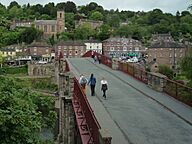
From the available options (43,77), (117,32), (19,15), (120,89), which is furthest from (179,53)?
(19,15)

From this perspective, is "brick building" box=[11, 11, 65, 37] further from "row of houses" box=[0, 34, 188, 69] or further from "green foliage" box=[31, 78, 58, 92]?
"green foliage" box=[31, 78, 58, 92]

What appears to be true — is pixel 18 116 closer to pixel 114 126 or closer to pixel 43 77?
pixel 114 126

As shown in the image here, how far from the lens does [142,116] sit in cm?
1551

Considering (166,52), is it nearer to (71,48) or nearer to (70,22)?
(71,48)

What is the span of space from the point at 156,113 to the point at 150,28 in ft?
418

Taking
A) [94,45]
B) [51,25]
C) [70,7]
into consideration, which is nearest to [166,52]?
[94,45]

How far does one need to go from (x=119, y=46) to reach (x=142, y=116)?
10433cm

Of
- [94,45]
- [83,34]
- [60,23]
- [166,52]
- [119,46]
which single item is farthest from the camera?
[60,23]

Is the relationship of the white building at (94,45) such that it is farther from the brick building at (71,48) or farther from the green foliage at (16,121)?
the green foliage at (16,121)

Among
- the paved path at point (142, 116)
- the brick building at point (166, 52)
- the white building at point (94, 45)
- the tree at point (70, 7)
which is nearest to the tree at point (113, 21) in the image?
the tree at point (70, 7)

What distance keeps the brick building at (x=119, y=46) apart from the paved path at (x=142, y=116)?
96462mm

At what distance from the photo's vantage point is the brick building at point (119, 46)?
119 meters

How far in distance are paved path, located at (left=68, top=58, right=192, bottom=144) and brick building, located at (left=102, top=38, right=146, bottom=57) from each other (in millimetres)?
96462

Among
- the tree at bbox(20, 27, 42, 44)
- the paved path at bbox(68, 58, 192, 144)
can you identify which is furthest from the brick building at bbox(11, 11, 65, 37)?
the paved path at bbox(68, 58, 192, 144)
